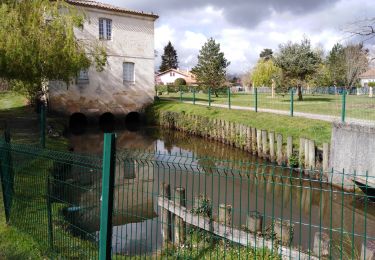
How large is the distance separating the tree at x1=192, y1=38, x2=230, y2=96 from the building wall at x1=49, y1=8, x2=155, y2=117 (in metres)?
13.2

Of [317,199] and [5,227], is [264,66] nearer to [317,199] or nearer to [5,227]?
[317,199]

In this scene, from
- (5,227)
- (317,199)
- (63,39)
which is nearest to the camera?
(5,227)

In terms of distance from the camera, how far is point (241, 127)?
16281 mm

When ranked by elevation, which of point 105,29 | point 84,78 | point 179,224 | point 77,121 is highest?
point 105,29

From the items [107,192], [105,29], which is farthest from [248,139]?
[105,29]

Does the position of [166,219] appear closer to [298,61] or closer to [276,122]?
[276,122]

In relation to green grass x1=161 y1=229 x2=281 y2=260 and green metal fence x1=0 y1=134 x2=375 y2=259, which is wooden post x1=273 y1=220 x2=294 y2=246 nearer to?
green metal fence x1=0 y1=134 x2=375 y2=259

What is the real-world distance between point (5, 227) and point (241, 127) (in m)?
11.8

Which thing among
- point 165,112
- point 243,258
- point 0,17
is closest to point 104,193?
point 243,258

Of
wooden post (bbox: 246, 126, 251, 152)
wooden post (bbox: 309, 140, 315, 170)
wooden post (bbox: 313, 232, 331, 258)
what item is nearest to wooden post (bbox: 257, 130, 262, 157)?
wooden post (bbox: 246, 126, 251, 152)

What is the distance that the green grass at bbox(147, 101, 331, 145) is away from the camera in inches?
538

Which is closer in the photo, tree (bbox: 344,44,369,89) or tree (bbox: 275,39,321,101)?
tree (bbox: 275,39,321,101)

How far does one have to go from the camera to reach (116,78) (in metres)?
26.3

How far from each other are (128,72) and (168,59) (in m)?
56.9
